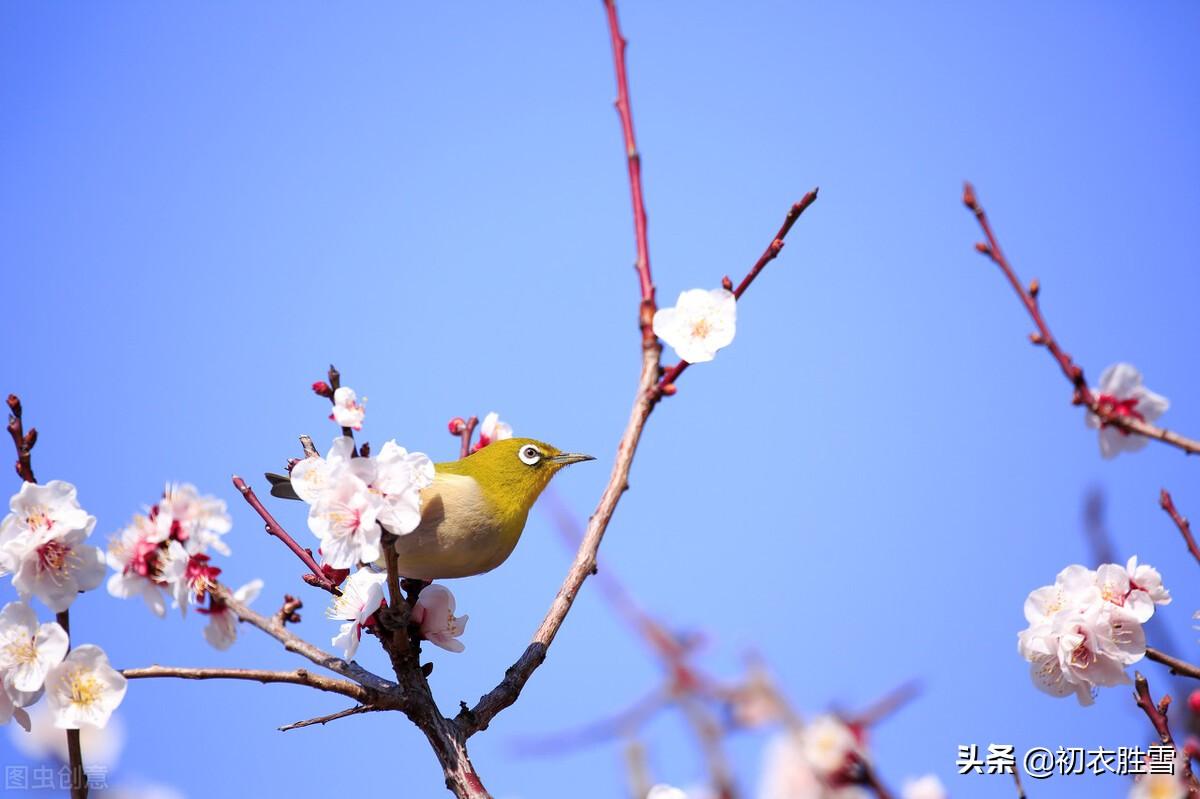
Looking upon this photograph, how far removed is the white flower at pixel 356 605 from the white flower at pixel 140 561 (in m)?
0.78

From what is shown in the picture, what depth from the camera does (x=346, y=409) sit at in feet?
10.8

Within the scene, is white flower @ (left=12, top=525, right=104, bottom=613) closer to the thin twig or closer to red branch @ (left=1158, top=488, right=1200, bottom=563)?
the thin twig

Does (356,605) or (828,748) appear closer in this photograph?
(828,748)

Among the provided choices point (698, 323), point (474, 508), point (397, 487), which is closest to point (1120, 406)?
point (698, 323)

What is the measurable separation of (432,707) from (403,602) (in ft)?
1.23

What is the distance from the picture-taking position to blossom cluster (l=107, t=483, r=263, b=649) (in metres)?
3.12

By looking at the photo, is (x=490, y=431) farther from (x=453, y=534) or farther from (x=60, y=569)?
(x=60, y=569)

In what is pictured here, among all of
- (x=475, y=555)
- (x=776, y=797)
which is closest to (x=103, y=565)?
(x=475, y=555)

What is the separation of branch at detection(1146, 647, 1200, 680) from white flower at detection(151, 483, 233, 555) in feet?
8.94

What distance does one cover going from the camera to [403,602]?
373 cm

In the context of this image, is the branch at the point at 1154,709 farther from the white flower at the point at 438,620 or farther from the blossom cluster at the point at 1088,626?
the white flower at the point at 438,620

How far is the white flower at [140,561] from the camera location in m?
3.12

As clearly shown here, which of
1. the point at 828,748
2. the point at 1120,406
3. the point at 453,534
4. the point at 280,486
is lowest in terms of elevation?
the point at 828,748

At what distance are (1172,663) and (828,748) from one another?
1.61m
